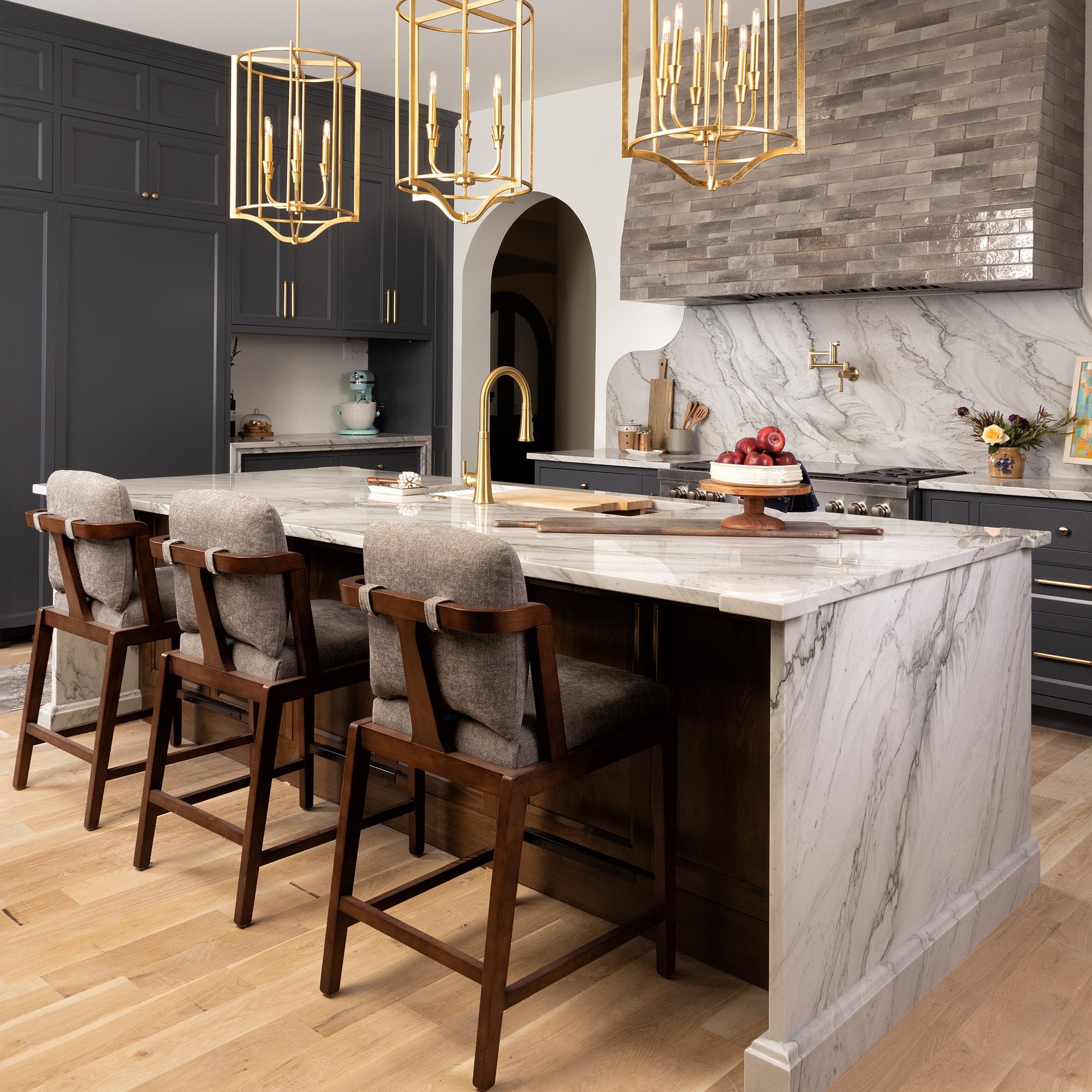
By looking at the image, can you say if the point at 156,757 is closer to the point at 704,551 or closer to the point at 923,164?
the point at 704,551

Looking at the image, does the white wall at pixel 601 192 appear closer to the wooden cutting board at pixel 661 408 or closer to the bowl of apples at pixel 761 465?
the wooden cutting board at pixel 661 408

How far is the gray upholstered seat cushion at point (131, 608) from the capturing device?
2912 millimetres

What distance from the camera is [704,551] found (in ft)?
7.29

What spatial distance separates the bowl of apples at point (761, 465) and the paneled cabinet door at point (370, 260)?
412cm

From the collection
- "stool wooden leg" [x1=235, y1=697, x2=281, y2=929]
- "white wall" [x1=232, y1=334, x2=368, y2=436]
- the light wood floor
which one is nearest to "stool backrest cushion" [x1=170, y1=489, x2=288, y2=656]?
"stool wooden leg" [x1=235, y1=697, x2=281, y2=929]

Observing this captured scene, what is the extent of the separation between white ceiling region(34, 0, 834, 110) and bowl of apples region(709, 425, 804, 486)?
282 centimetres

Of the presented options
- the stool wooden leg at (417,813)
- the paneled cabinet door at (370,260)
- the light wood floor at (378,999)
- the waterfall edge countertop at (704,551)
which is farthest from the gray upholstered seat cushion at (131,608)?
the paneled cabinet door at (370,260)

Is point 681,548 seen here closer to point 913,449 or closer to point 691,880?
point 691,880

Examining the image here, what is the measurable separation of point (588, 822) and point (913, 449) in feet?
9.83

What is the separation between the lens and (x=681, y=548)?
88.8 inches

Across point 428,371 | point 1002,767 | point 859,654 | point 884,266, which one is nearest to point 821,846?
point 859,654

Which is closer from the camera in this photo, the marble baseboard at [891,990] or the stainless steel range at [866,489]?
the marble baseboard at [891,990]

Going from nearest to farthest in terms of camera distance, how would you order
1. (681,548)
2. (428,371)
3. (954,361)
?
(681,548)
(954,361)
(428,371)

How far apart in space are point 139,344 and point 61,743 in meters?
2.74
